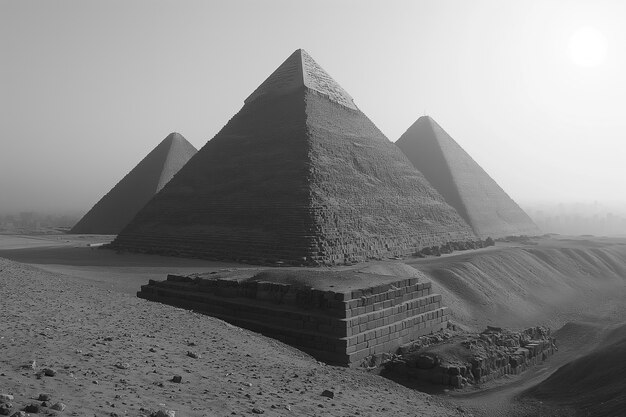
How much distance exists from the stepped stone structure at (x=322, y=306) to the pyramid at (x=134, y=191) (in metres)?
28.3

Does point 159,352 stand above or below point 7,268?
below

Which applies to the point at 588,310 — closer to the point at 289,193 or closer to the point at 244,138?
the point at 289,193

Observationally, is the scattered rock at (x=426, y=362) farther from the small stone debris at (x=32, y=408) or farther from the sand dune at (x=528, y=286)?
the sand dune at (x=528, y=286)

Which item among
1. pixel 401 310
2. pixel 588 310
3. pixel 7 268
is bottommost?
pixel 588 310

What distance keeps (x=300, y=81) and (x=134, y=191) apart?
1836 centimetres

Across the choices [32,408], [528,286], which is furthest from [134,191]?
[32,408]

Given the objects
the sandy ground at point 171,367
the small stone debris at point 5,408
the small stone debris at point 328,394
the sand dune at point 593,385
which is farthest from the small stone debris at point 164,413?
the sand dune at point 593,385

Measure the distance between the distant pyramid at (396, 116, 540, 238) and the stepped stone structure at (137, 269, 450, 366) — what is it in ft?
72.5

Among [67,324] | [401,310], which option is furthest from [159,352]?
[401,310]

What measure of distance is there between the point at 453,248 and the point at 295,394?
66.1 feet

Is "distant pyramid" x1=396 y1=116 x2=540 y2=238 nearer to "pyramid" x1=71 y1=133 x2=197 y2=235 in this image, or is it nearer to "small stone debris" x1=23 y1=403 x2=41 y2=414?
"pyramid" x1=71 y1=133 x2=197 y2=235

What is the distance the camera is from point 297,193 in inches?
778

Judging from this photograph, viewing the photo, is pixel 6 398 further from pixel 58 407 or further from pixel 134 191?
pixel 134 191

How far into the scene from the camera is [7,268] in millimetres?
10211
